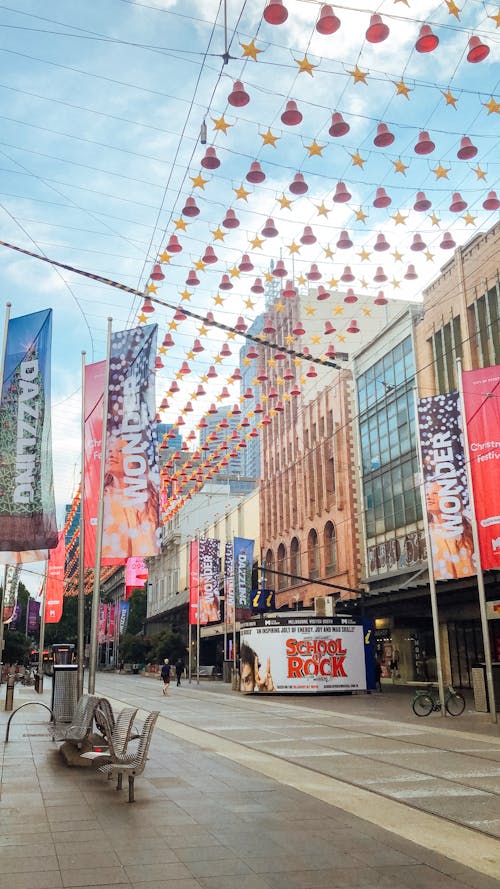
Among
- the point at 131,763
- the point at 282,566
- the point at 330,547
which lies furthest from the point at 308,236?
the point at 282,566

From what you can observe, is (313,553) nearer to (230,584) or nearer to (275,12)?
(230,584)

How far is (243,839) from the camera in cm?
726

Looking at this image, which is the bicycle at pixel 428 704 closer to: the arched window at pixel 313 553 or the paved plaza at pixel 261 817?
the paved plaza at pixel 261 817

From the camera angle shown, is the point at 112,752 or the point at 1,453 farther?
the point at 1,453

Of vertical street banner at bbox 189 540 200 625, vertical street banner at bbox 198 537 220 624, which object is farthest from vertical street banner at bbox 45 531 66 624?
vertical street banner at bbox 189 540 200 625

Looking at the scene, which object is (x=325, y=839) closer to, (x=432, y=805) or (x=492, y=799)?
(x=432, y=805)

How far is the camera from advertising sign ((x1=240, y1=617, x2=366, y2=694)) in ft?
111

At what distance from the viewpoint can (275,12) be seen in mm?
8570

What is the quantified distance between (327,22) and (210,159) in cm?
321

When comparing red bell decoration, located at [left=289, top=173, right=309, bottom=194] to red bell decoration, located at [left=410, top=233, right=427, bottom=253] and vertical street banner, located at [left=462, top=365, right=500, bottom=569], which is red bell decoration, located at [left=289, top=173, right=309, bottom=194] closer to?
red bell decoration, located at [left=410, top=233, right=427, bottom=253]

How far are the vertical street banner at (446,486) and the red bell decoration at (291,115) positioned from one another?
1414 cm

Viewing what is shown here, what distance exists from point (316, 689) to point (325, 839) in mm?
27343

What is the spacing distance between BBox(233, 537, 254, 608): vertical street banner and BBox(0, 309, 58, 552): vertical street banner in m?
28.3

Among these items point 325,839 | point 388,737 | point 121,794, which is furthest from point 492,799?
point 388,737
